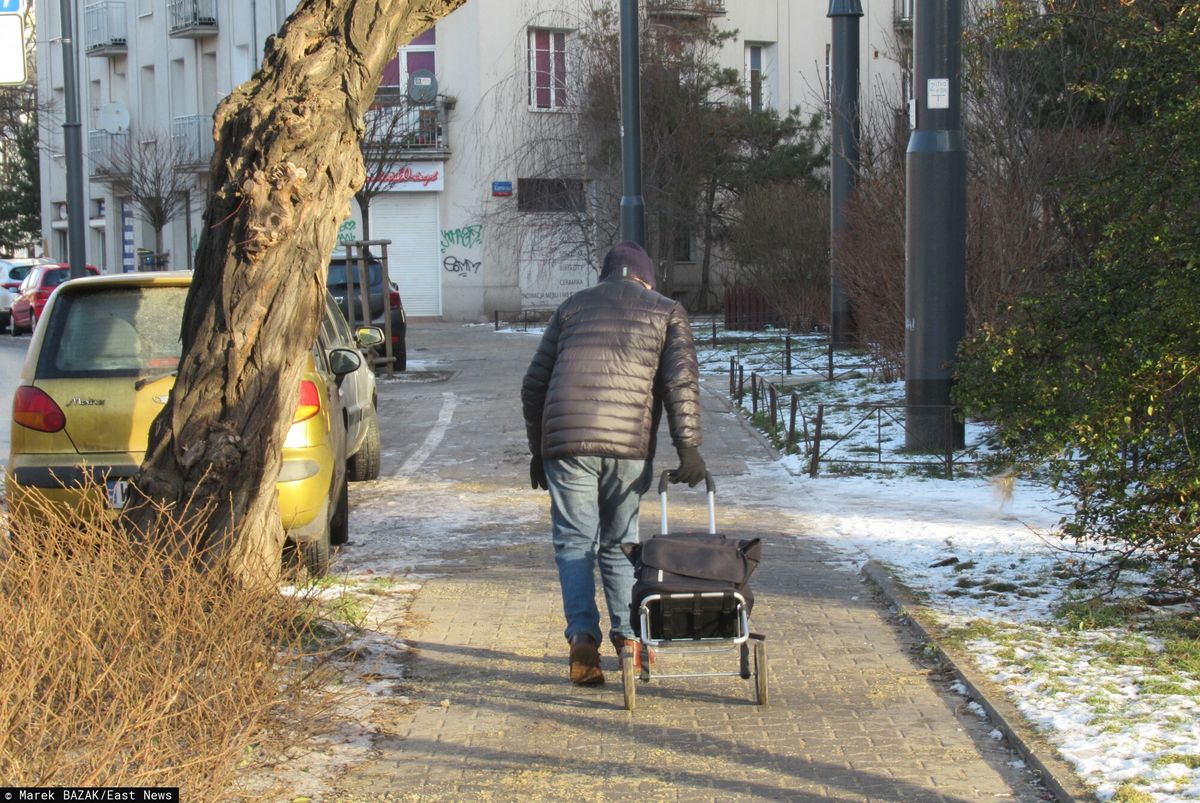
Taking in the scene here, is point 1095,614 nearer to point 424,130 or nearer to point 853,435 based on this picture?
point 853,435

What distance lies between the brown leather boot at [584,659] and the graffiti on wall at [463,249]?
3436cm

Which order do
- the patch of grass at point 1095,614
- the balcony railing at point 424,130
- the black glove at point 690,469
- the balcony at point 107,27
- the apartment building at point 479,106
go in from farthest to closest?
the balcony at point 107,27, the apartment building at point 479,106, the balcony railing at point 424,130, the patch of grass at point 1095,614, the black glove at point 690,469

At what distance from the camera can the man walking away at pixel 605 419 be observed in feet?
19.3

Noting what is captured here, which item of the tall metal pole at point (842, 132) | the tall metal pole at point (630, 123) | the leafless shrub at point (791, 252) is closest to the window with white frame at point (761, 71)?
the leafless shrub at point (791, 252)

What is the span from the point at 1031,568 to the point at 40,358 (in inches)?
211

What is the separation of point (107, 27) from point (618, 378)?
46254 mm

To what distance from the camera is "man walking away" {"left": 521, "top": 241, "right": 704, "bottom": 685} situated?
5.89 meters

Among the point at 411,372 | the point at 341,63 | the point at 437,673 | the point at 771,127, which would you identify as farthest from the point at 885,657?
the point at 771,127

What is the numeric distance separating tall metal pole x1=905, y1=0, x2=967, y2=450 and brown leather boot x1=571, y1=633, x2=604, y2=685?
7.20 metres

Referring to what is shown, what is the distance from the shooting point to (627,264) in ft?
20.0

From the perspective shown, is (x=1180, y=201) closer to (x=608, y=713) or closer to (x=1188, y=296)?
(x=1188, y=296)

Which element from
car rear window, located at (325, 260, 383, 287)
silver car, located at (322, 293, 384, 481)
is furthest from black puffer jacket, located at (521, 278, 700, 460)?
car rear window, located at (325, 260, 383, 287)

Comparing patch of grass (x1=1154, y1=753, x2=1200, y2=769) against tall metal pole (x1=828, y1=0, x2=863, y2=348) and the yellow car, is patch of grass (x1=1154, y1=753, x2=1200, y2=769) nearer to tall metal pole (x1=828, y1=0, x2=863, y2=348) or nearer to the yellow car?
the yellow car

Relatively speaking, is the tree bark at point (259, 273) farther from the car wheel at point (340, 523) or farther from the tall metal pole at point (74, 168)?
the tall metal pole at point (74, 168)
